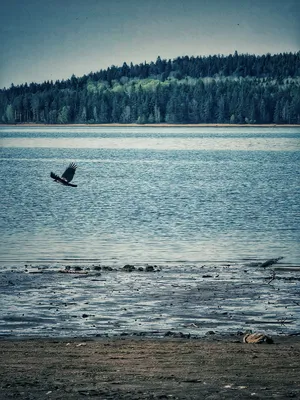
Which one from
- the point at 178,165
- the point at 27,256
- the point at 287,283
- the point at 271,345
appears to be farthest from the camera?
the point at 178,165

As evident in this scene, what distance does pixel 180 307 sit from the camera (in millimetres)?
18641

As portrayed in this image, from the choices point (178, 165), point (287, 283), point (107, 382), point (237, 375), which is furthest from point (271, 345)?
point (178, 165)

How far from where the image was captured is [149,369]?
1244 centimetres

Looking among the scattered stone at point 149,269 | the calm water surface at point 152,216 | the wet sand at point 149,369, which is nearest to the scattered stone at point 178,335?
the wet sand at point 149,369

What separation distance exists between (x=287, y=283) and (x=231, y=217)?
22000 millimetres

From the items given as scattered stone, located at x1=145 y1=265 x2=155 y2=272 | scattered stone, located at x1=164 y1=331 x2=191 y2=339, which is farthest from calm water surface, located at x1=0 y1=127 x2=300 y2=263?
scattered stone, located at x1=164 y1=331 x2=191 y2=339

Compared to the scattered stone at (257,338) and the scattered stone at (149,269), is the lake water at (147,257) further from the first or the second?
the scattered stone at (257,338)

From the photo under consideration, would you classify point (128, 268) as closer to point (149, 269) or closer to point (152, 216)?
point (149, 269)

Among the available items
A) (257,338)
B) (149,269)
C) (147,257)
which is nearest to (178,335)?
(257,338)

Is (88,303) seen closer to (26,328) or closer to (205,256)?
(26,328)

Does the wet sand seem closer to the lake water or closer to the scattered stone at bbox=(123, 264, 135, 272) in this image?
the lake water

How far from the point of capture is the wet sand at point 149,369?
11.1 metres

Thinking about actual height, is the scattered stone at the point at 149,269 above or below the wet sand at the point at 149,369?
below

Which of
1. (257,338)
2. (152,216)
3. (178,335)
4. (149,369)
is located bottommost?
(152,216)
